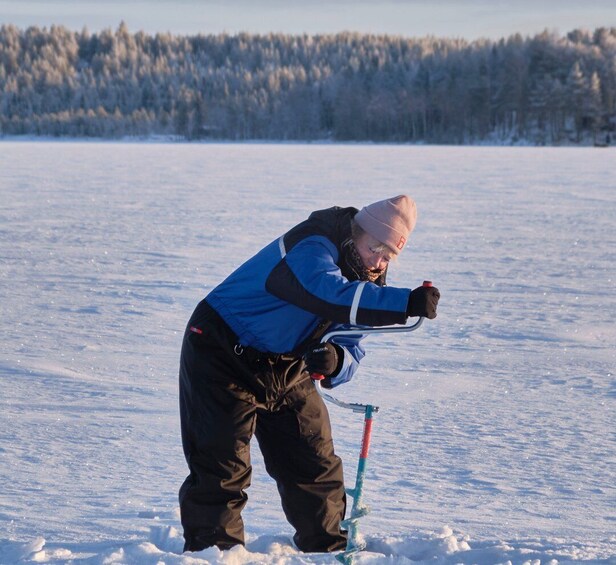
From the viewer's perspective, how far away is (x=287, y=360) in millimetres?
2930

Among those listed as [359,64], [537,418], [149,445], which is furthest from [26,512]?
[359,64]

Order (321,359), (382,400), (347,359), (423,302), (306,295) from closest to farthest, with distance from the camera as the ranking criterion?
(423,302)
(306,295)
(321,359)
(347,359)
(382,400)

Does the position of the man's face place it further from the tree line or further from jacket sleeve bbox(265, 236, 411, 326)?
the tree line

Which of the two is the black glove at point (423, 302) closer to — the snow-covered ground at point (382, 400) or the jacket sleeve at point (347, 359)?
the jacket sleeve at point (347, 359)

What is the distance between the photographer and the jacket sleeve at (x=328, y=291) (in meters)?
2.53

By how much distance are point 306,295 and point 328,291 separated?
7 centimetres

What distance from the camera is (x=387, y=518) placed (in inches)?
135

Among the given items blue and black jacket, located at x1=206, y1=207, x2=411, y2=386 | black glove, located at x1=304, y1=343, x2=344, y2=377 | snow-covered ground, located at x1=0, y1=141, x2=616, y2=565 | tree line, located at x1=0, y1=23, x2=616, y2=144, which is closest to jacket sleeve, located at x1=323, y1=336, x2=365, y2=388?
blue and black jacket, located at x1=206, y1=207, x2=411, y2=386

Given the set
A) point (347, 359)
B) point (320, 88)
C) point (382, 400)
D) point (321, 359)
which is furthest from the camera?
point (320, 88)

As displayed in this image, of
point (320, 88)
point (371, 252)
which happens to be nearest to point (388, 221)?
point (371, 252)

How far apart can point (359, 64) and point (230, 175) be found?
274 ft

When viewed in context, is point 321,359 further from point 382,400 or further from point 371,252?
point 382,400

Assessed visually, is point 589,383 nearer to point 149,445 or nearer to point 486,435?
point 486,435

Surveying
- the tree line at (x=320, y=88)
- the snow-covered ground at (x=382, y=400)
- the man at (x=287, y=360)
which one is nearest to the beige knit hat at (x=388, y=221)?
the man at (x=287, y=360)
